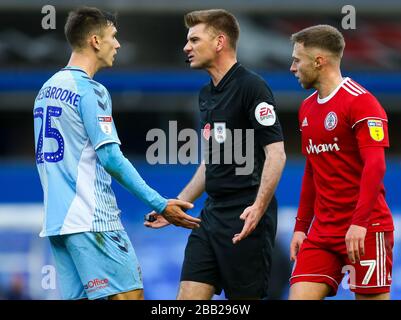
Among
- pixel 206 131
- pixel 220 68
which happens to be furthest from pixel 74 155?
pixel 220 68

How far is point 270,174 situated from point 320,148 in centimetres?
39

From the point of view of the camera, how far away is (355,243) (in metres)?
6.64

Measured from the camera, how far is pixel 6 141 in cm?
1936

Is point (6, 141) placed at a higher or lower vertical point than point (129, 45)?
lower

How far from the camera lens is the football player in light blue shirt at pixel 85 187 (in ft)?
21.6

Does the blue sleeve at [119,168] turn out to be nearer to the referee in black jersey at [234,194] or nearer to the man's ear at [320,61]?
the referee in black jersey at [234,194]

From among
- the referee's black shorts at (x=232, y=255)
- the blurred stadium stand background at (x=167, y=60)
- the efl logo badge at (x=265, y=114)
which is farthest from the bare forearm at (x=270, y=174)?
the blurred stadium stand background at (x=167, y=60)

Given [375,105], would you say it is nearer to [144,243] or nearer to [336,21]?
[144,243]

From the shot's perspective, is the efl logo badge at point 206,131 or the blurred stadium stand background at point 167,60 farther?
the blurred stadium stand background at point 167,60

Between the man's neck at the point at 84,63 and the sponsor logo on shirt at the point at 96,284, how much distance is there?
4.43 ft

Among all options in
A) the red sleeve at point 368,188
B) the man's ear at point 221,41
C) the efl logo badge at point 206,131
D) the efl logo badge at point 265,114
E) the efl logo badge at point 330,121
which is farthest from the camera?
the man's ear at point 221,41

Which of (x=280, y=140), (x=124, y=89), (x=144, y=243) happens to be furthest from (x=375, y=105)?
(x=124, y=89)

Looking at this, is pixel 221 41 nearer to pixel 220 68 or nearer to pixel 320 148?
pixel 220 68
